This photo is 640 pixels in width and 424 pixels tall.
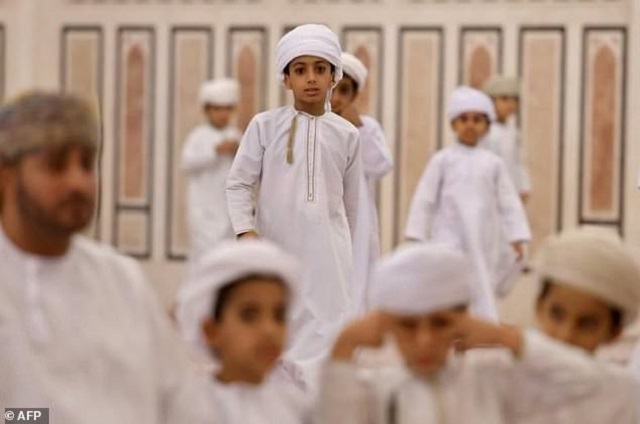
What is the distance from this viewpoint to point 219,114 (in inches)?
514

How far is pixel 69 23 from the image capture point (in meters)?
13.8

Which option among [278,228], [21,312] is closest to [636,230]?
[278,228]

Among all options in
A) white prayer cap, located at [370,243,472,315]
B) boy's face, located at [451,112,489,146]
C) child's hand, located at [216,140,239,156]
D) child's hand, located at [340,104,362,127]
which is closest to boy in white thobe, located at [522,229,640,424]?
white prayer cap, located at [370,243,472,315]

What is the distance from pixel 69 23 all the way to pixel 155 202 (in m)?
1.63

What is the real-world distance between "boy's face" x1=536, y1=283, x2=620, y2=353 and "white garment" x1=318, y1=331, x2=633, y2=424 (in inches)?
2.9

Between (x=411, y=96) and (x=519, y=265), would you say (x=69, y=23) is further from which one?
(x=519, y=265)

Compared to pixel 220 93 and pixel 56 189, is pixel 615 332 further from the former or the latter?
pixel 220 93

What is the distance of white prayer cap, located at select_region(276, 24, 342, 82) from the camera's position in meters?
7.03

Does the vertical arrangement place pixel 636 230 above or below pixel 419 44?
below

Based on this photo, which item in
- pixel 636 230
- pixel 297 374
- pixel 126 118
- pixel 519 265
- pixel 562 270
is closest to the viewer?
pixel 562 270

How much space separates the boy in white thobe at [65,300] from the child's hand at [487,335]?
0.63 m

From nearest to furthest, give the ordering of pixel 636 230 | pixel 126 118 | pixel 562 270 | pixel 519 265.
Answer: pixel 562 270 → pixel 519 265 → pixel 636 230 → pixel 126 118

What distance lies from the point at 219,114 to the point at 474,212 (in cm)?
346

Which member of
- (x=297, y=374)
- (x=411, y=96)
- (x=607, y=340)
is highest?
(x=411, y=96)
